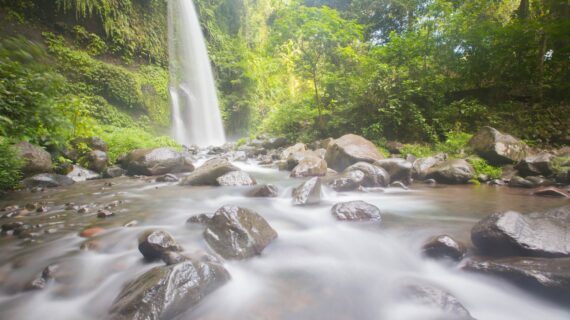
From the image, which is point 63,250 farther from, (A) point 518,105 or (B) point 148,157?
(A) point 518,105

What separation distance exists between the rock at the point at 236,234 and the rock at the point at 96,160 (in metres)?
6.46

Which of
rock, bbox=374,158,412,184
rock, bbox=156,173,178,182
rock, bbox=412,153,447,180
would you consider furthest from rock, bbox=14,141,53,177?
rock, bbox=412,153,447,180

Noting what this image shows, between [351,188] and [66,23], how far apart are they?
15.9 metres

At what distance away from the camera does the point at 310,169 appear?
7.62 metres

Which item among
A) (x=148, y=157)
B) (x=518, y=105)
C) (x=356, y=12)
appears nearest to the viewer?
(x=148, y=157)

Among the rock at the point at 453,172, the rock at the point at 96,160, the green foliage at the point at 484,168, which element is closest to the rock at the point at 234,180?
the rock at the point at 96,160

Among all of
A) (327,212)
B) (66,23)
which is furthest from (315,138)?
(66,23)

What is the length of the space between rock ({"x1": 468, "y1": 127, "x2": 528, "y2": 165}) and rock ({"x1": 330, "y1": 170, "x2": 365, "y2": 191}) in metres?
3.49

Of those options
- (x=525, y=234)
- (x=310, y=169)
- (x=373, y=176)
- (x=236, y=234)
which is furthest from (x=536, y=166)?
(x=236, y=234)

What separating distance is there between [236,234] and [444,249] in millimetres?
2144

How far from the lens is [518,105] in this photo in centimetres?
945

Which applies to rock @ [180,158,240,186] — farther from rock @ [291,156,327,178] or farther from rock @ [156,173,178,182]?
rock @ [291,156,327,178]

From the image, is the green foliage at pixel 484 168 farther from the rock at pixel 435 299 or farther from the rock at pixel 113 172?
the rock at pixel 113 172

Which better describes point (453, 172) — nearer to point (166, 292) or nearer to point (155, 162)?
point (166, 292)
